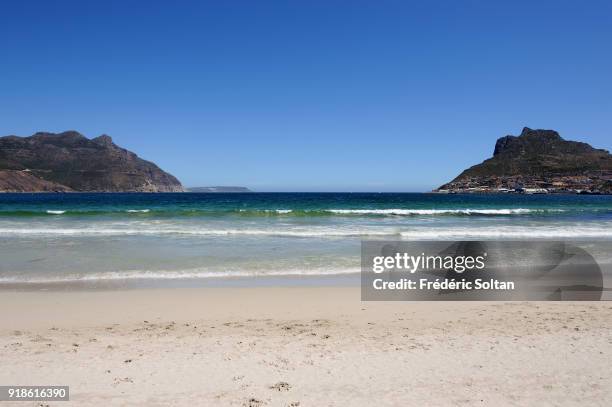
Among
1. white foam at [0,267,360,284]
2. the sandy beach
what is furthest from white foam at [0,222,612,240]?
the sandy beach

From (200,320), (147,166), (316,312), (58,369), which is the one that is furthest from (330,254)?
(147,166)

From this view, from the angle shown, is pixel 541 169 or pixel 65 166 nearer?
pixel 541 169

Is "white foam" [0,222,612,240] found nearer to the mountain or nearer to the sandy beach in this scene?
the sandy beach

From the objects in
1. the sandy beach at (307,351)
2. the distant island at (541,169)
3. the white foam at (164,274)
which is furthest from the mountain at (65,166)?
the sandy beach at (307,351)

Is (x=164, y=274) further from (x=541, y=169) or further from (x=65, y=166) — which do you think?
(x=65, y=166)

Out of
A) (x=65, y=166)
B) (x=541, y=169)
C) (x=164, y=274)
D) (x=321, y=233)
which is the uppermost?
(x=65, y=166)

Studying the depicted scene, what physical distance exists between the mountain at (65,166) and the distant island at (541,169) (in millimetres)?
121174

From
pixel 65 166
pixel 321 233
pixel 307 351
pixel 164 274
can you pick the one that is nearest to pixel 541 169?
pixel 321 233

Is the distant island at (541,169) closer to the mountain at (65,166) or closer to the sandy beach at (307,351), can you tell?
the sandy beach at (307,351)

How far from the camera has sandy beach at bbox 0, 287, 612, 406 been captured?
3.62 metres

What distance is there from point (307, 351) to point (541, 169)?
409ft

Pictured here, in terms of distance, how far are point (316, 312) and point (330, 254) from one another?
18.9 ft

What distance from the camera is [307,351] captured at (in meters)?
4.61

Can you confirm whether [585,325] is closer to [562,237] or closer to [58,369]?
[58,369]
